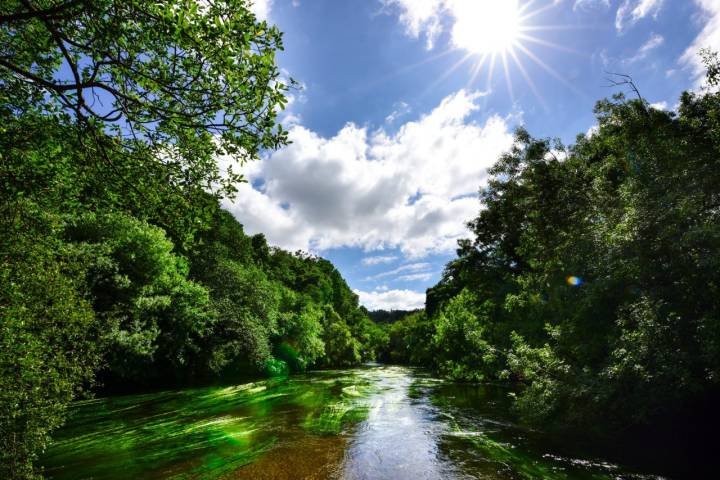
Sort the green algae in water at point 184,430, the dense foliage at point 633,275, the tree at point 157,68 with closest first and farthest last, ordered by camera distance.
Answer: the tree at point 157,68, the dense foliage at point 633,275, the green algae in water at point 184,430

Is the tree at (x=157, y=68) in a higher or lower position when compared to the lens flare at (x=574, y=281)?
higher

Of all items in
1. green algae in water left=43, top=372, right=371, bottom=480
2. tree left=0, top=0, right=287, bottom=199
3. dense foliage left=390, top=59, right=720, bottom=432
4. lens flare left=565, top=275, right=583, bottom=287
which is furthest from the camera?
lens flare left=565, top=275, right=583, bottom=287

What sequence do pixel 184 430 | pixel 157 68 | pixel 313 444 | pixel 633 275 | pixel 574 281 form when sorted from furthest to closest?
pixel 574 281, pixel 184 430, pixel 313 444, pixel 633 275, pixel 157 68

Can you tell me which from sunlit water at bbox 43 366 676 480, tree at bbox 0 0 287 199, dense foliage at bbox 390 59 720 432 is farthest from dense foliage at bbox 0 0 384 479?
dense foliage at bbox 390 59 720 432

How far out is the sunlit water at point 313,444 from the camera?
9641 mm

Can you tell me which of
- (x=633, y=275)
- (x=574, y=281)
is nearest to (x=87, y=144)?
(x=633, y=275)

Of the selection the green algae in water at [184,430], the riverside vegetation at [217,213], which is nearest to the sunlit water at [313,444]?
the green algae in water at [184,430]

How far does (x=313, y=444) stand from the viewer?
39.7 feet

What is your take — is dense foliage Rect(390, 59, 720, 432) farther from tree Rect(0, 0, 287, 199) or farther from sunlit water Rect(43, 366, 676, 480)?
tree Rect(0, 0, 287, 199)

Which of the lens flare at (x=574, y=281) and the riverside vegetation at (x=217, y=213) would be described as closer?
the riverside vegetation at (x=217, y=213)

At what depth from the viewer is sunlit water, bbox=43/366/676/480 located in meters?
9.64

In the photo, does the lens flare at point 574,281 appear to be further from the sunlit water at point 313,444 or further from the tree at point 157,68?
the tree at point 157,68

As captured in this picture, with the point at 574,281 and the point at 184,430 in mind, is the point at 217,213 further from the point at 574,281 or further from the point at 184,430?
the point at 574,281

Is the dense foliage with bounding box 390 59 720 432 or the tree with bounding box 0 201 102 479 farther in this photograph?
the dense foliage with bounding box 390 59 720 432
